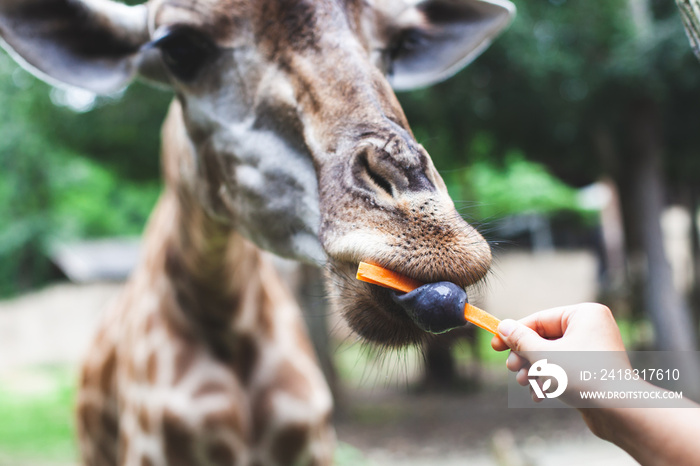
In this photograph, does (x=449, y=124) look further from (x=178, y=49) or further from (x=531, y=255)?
(x=531, y=255)

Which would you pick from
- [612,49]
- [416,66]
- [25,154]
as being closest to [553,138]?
[612,49]

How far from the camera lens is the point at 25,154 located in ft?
81.0

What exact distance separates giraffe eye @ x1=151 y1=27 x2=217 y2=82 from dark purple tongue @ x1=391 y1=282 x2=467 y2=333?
1.20 metres

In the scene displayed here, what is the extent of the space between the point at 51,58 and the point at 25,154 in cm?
2587

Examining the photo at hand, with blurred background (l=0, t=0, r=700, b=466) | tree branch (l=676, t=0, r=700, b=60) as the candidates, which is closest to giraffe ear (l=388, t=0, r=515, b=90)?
blurred background (l=0, t=0, r=700, b=466)

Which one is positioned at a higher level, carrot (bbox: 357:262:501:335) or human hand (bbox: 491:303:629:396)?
human hand (bbox: 491:303:629:396)

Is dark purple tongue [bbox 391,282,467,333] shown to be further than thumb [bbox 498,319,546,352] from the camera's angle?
Yes

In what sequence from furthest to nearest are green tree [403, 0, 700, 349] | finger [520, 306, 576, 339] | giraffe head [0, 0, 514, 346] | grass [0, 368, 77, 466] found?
grass [0, 368, 77, 466] < green tree [403, 0, 700, 349] < giraffe head [0, 0, 514, 346] < finger [520, 306, 576, 339]

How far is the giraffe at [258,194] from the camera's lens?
1.46 meters

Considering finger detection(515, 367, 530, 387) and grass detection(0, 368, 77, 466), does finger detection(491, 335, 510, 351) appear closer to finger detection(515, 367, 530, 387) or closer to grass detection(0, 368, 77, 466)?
finger detection(515, 367, 530, 387)

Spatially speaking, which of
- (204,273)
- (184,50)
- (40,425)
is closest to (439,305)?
(184,50)

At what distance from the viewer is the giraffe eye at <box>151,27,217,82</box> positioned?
197cm

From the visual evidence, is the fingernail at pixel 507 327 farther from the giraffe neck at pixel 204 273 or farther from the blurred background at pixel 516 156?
the blurred background at pixel 516 156

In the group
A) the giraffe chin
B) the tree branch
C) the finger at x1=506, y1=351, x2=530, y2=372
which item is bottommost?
the giraffe chin
